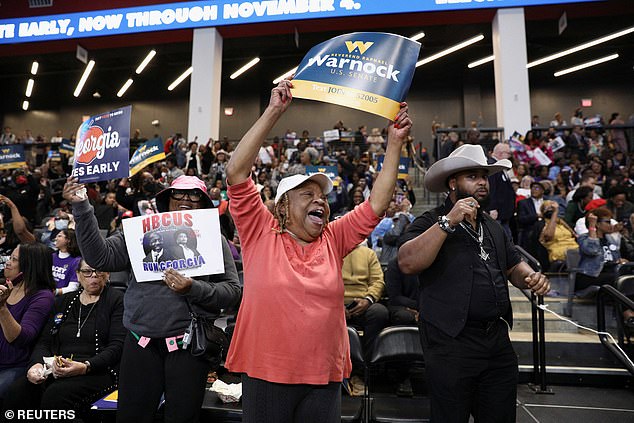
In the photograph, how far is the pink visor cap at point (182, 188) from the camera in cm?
270

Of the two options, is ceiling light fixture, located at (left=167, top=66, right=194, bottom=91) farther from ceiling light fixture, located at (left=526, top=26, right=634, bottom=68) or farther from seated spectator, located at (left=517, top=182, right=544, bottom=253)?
seated spectator, located at (left=517, top=182, right=544, bottom=253)

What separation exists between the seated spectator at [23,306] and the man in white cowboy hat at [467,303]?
2730 mm

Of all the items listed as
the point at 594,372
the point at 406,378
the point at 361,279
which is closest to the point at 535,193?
the point at 594,372

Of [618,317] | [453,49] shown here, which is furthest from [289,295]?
[453,49]

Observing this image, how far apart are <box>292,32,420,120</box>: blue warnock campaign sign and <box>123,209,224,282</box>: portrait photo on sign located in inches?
37.5

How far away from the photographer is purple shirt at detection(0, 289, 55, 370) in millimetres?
3342

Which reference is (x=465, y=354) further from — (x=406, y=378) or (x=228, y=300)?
(x=406, y=378)

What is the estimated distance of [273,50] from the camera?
1703cm

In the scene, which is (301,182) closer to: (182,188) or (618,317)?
(182,188)

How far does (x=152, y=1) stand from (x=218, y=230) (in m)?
14.2

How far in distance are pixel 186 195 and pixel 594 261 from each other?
15.7ft

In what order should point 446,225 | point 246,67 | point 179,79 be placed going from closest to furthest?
point 446,225, point 246,67, point 179,79

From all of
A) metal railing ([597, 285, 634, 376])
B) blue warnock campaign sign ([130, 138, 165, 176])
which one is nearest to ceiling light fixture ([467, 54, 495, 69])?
metal railing ([597, 285, 634, 376])

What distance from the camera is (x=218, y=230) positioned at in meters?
2.60
